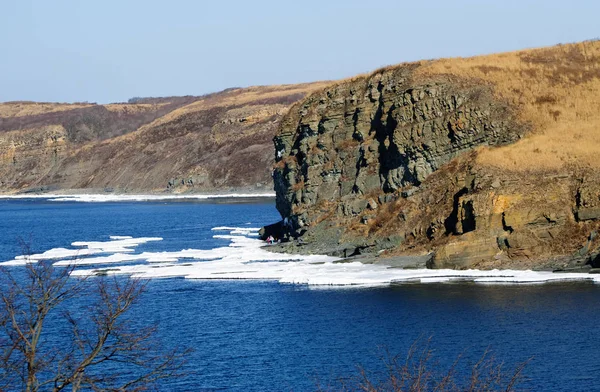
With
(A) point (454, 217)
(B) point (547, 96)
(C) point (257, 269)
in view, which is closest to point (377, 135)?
(B) point (547, 96)

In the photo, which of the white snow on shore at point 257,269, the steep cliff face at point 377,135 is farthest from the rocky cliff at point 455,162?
the white snow on shore at point 257,269

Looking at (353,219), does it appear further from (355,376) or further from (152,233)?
(355,376)

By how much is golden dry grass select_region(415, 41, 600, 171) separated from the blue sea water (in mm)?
14250

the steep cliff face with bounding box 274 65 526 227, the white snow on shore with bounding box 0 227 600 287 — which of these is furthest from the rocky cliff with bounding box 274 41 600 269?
the white snow on shore with bounding box 0 227 600 287

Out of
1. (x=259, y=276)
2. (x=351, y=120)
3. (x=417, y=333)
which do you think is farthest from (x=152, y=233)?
(x=417, y=333)

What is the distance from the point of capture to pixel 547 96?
6775 cm

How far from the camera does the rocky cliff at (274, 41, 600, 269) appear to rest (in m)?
55.8

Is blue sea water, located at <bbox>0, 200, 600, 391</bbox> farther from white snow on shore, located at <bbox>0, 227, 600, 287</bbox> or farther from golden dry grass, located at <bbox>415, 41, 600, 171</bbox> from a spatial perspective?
golden dry grass, located at <bbox>415, 41, 600, 171</bbox>

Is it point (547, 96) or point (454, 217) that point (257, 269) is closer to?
point (454, 217)

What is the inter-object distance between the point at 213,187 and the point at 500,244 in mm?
134784

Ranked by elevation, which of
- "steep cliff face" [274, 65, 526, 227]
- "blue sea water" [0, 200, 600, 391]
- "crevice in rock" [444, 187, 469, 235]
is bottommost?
"blue sea water" [0, 200, 600, 391]

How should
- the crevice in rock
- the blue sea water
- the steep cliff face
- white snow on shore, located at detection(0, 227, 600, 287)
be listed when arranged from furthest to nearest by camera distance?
1. the steep cliff face
2. the crevice in rock
3. white snow on shore, located at detection(0, 227, 600, 287)
4. the blue sea water

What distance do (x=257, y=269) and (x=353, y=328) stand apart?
19288 millimetres

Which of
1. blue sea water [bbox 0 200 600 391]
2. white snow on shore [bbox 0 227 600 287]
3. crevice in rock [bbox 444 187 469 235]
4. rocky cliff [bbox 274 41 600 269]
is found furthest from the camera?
crevice in rock [bbox 444 187 469 235]
